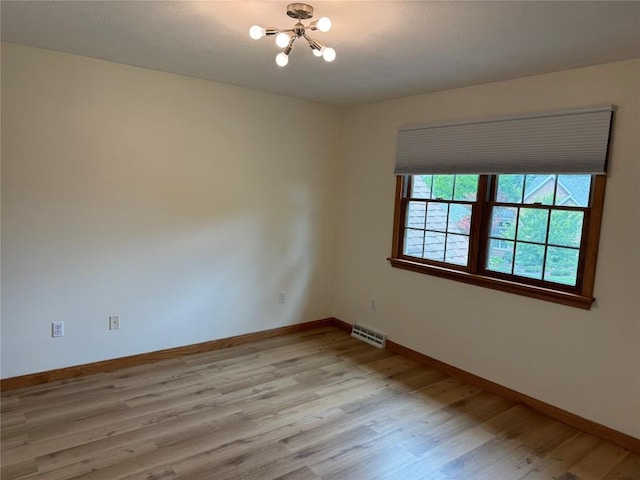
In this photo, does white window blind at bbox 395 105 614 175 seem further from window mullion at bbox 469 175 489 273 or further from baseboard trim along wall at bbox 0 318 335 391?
baseboard trim along wall at bbox 0 318 335 391

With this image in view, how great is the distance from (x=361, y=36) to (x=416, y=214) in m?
1.95

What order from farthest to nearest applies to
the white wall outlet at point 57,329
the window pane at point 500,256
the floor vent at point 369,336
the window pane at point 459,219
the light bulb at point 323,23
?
the floor vent at point 369,336
the window pane at point 459,219
the window pane at point 500,256
the white wall outlet at point 57,329
the light bulb at point 323,23

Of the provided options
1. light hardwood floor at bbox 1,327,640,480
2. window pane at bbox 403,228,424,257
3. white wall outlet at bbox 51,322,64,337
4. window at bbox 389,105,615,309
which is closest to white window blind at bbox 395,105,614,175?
window at bbox 389,105,615,309

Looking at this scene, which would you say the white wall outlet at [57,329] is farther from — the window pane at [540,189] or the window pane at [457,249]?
the window pane at [540,189]

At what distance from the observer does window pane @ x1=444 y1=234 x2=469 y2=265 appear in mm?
3629

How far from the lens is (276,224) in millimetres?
4309

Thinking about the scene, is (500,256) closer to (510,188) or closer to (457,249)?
(457,249)

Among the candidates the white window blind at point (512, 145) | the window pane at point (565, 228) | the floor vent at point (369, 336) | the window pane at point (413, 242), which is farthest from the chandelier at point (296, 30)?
the floor vent at point (369, 336)

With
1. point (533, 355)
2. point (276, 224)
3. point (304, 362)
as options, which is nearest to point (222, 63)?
point (276, 224)

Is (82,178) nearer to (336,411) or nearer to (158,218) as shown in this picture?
(158,218)

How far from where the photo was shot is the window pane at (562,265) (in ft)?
9.68

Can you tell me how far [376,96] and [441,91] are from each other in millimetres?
598

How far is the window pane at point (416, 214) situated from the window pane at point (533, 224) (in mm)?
920

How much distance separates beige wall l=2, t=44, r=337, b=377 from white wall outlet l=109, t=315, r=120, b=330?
4cm
